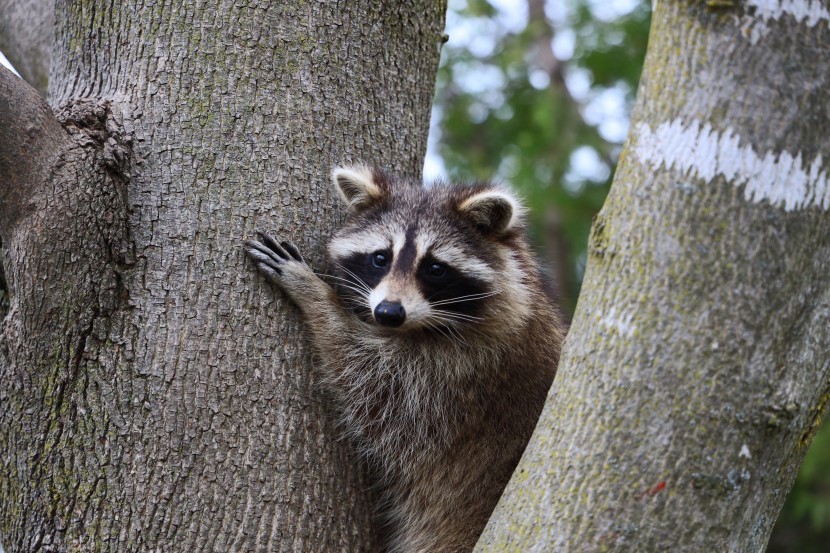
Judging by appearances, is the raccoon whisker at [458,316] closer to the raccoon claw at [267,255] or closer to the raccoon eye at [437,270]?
the raccoon eye at [437,270]

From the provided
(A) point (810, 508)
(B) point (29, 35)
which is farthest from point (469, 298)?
(A) point (810, 508)

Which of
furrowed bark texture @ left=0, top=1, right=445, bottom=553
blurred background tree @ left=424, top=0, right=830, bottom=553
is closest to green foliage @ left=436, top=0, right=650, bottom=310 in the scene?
blurred background tree @ left=424, top=0, right=830, bottom=553

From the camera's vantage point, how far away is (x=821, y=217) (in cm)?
187

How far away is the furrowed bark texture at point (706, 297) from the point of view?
185 cm

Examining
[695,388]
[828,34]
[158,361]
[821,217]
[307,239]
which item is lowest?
[158,361]

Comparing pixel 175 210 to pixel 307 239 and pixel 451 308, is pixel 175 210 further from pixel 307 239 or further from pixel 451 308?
pixel 451 308

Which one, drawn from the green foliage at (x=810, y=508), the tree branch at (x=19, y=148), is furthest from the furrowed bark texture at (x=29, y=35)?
the green foliage at (x=810, y=508)

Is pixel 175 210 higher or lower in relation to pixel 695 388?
higher

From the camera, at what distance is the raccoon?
10.5 ft

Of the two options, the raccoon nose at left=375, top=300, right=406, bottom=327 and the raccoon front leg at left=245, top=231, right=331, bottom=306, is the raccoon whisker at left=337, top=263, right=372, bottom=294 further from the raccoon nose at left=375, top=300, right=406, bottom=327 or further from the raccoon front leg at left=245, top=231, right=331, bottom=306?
the raccoon front leg at left=245, top=231, right=331, bottom=306

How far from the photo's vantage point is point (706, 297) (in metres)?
1.87

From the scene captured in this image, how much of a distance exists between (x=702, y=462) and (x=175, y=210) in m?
1.78

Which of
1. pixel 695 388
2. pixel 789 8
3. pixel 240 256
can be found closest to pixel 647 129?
pixel 789 8

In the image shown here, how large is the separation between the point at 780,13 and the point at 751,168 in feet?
1.10
